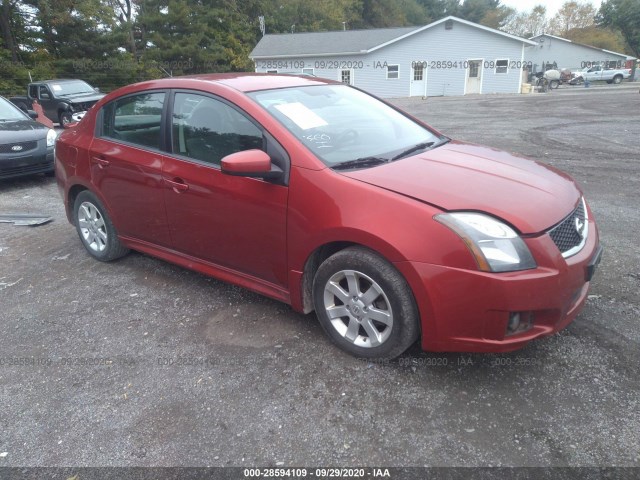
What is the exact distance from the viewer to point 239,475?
2.17 meters

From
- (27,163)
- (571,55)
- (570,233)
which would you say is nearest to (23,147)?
(27,163)

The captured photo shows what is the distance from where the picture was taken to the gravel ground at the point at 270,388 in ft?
7.44

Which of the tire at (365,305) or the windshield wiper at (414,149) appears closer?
the tire at (365,305)

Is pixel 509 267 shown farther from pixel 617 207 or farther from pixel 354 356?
pixel 617 207

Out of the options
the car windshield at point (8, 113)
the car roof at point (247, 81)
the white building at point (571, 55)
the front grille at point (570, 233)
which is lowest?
the front grille at point (570, 233)

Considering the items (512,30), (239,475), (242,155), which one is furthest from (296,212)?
(512,30)

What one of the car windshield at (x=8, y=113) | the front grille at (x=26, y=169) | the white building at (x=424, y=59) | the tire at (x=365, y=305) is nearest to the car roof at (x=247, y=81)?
the tire at (x=365, y=305)

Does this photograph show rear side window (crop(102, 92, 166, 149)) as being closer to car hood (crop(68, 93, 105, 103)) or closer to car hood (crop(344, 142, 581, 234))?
car hood (crop(344, 142, 581, 234))

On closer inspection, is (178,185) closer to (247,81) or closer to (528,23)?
(247,81)

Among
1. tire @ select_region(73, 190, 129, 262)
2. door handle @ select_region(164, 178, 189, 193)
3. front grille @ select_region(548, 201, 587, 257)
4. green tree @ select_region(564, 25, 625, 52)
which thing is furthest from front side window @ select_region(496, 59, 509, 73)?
door handle @ select_region(164, 178, 189, 193)

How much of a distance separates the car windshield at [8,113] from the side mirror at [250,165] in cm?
734

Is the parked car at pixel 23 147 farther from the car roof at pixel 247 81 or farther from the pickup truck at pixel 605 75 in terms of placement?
the pickup truck at pixel 605 75

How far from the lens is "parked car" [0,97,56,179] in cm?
739

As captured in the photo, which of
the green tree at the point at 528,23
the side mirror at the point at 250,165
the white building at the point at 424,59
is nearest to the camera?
the side mirror at the point at 250,165
